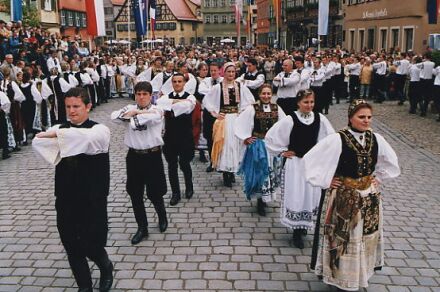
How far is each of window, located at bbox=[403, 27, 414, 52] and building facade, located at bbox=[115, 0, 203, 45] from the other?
53.5 m

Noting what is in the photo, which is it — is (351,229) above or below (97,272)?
above

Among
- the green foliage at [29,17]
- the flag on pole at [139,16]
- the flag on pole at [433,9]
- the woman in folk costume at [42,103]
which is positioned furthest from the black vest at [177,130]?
the green foliage at [29,17]

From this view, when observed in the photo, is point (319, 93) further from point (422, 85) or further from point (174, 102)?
point (174, 102)

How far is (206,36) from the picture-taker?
87312 millimetres

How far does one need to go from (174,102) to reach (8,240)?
101 inches

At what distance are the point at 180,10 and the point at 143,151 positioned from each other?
78.9 m

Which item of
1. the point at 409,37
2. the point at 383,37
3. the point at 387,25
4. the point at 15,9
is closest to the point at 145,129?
the point at 15,9

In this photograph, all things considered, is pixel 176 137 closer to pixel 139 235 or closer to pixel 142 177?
pixel 142 177

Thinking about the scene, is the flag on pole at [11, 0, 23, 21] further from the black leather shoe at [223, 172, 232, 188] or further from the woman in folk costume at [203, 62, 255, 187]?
the black leather shoe at [223, 172, 232, 188]

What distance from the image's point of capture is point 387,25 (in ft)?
85.6

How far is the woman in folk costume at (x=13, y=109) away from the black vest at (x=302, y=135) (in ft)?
23.5

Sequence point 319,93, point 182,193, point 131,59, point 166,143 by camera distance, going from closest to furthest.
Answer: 1. point 166,143
2. point 182,193
3. point 319,93
4. point 131,59

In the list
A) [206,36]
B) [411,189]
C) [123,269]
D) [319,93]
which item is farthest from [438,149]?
[206,36]

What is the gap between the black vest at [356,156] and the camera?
430 centimetres
